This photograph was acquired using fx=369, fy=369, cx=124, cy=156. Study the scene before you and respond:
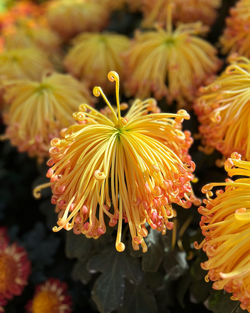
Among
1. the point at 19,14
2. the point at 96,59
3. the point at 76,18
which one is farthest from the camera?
the point at 19,14

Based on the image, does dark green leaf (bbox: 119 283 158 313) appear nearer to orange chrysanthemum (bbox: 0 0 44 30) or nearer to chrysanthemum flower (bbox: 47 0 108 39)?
chrysanthemum flower (bbox: 47 0 108 39)

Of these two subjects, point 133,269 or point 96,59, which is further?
point 96,59

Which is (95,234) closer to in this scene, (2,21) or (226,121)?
(226,121)

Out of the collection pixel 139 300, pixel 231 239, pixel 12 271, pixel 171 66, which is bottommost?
pixel 139 300

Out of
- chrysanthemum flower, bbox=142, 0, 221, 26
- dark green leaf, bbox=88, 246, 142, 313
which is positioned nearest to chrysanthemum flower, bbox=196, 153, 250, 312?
dark green leaf, bbox=88, 246, 142, 313

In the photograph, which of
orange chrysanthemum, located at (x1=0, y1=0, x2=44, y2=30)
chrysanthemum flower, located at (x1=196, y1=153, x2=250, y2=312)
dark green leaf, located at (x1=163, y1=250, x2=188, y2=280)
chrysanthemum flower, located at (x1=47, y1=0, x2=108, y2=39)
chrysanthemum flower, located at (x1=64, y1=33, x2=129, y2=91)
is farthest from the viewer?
orange chrysanthemum, located at (x1=0, y1=0, x2=44, y2=30)

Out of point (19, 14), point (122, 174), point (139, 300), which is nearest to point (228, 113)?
point (122, 174)

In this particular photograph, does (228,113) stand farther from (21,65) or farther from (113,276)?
(21,65)
